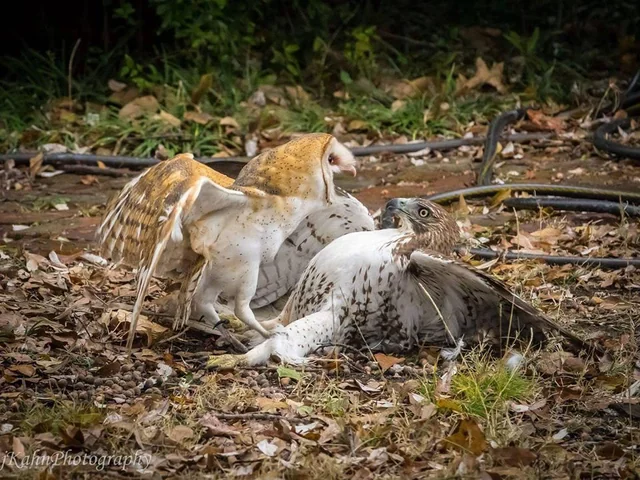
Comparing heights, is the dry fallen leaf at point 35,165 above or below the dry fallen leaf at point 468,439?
below

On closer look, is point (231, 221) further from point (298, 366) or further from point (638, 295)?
point (638, 295)

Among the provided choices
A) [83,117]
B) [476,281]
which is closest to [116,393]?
[476,281]

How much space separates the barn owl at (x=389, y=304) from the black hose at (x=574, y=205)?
1.96m

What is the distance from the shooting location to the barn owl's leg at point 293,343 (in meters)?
4.75

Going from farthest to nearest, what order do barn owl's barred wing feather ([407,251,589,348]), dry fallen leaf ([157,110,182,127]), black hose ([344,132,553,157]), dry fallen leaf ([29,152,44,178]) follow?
dry fallen leaf ([157,110,182,127]) < black hose ([344,132,553,157]) < dry fallen leaf ([29,152,44,178]) < barn owl's barred wing feather ([407,251,589,348])

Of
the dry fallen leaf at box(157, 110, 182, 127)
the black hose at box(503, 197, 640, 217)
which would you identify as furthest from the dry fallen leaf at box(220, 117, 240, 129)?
the black hose at box(503, 197, 640, 217)

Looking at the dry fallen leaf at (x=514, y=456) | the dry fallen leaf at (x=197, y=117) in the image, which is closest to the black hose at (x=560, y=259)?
the dry fallen leaf at (x=514, y=456)

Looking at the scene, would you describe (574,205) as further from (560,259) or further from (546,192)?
(560,259)

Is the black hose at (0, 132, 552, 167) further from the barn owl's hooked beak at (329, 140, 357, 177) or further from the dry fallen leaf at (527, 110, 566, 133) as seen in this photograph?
the barn owl's hooked beak at (329, 140, 357, 177)

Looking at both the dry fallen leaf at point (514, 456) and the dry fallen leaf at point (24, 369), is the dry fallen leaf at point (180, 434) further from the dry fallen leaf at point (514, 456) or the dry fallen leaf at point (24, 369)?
the dry fallen leaf at point (514, 456)

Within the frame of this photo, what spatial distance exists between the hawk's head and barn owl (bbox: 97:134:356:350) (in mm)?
366

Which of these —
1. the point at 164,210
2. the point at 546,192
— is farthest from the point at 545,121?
the point at 164,210

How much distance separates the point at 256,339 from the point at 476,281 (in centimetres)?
105

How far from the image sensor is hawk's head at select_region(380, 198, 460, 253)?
5.16 m
